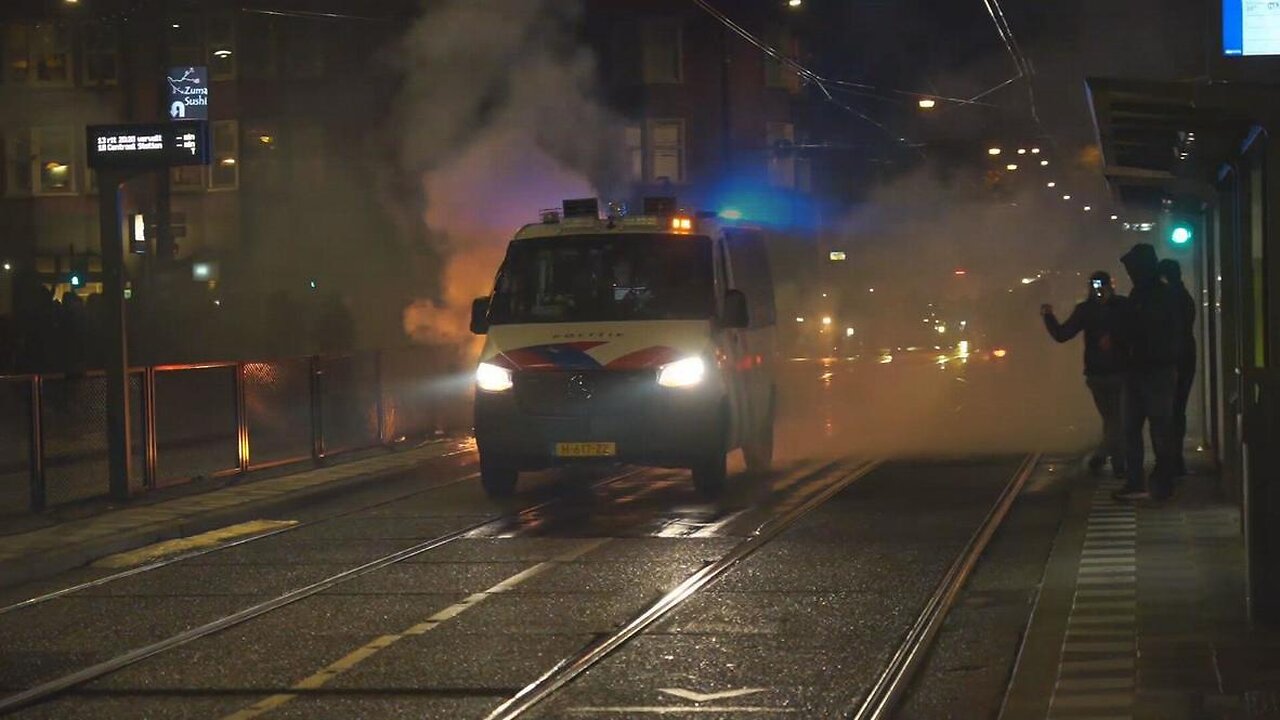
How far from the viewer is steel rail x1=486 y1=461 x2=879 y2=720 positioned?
7070mm

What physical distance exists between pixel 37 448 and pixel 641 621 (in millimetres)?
7206

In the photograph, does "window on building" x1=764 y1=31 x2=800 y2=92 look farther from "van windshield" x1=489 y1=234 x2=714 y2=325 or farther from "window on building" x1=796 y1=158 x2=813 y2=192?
"van windshield" x1=489 y1=234 x2=714 y2=325

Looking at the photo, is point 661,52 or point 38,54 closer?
point 38,54

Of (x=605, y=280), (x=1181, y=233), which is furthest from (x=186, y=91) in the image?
(x=1181, y=233)

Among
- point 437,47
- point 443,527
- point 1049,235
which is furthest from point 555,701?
point 1049,235

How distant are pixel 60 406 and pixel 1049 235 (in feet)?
174

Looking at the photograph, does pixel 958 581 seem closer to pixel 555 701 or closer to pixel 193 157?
pixel 555 701

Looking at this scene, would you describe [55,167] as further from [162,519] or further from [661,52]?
[162,519]

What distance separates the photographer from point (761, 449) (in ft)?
57.3

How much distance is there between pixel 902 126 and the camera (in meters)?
63.0

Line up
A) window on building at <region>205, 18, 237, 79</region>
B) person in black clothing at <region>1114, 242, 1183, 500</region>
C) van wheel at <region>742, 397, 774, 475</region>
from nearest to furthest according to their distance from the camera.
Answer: person in black clothing at <region>1114, 242, 1183, 500</region> → van wheel at <region>742, 397, 774, 475</region> → window on building at <region>205, 18, 237, 79</region>

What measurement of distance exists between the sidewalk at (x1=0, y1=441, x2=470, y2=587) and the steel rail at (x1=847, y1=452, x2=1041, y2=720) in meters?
5.81

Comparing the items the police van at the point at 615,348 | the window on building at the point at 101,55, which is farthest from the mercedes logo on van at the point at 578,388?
the window on building at the point at 101,55

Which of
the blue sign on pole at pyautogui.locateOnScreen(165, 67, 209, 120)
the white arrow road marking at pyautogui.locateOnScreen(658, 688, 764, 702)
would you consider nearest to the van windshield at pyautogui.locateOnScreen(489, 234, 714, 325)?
the white arrow road marking at pyautogui.locateOnScreen(658, 688, 764, 702)
